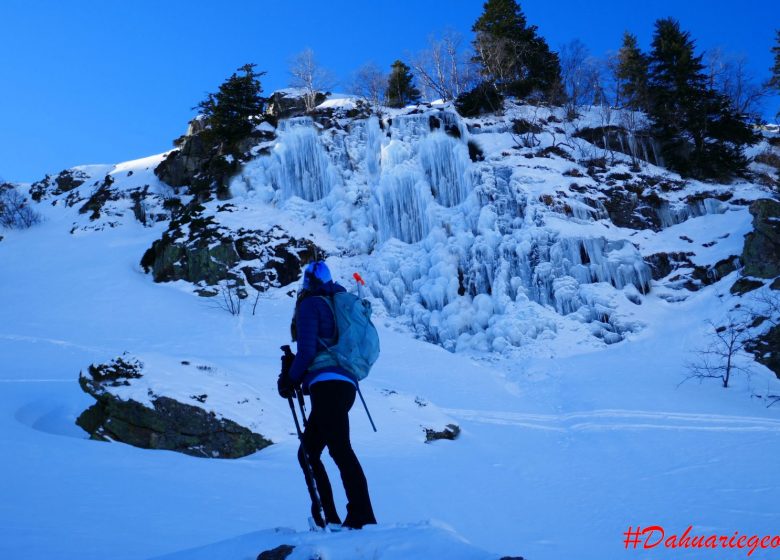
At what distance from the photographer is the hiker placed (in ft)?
9.71

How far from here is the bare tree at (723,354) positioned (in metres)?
12.2

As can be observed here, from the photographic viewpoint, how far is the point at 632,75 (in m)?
28.5

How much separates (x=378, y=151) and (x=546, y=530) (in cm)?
2182

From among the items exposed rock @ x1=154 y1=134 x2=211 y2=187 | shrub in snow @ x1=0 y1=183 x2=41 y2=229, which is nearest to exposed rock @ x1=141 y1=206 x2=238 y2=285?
exposed rock @ x1=154 y1=134 x2=211 y2=187

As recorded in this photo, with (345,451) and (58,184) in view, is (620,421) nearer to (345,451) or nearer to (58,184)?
(345,451)

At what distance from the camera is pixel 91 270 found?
23.2m

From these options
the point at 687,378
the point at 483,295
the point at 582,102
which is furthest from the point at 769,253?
the point at 582,102

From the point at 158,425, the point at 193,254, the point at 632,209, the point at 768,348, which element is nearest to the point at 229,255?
the point at 193,254

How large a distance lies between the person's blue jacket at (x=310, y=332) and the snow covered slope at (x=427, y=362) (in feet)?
3.00

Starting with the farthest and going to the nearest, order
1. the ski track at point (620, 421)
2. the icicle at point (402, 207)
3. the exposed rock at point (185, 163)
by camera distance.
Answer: the exposed rock at point (185, 163) → the icicle at point (402, 207) → the ski track at point (620, 421)

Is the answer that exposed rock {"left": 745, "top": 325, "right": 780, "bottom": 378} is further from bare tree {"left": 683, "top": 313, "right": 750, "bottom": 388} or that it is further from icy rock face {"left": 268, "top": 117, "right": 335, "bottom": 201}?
icy rock face {"left": 268, "top": 117, "right": 335, "bottom": 201}

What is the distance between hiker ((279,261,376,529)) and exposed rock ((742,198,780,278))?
16272 millimetres

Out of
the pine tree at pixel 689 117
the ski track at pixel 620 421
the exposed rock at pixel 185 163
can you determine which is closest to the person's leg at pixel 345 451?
the ski track at pixel 620 421

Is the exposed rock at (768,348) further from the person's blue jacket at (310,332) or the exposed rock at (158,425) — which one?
the person's blue jacket at (310,332)
